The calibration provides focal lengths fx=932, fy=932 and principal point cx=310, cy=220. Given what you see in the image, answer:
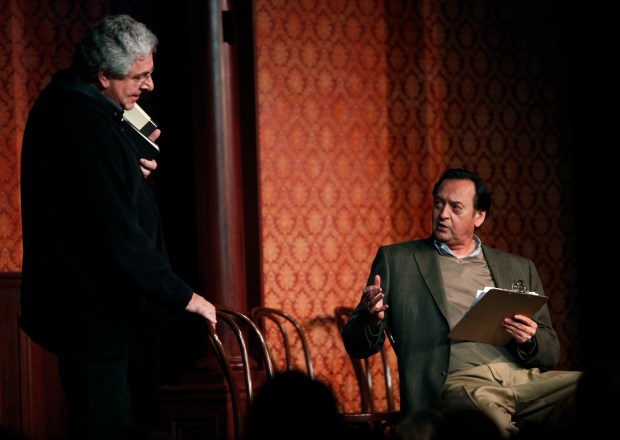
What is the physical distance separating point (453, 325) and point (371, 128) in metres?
1.84

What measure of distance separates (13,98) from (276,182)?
128 cm

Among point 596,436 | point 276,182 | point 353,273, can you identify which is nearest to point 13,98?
point 276,182

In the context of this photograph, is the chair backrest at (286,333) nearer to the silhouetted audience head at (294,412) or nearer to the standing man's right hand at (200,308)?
the standing man's right hand at (200,308)

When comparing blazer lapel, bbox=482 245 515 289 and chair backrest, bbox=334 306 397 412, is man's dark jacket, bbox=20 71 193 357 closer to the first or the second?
blazer lapel, bbox=482 245 515 289

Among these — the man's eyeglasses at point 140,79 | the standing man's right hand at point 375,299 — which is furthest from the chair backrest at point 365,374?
the man's eyeglasses at point 140,79

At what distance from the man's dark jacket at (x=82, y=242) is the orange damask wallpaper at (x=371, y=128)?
6.38 ft

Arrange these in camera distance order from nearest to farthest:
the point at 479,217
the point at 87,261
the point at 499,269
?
the point at 87,261
the point at 499,269
the point at 479,217

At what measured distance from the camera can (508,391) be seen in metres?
2.98

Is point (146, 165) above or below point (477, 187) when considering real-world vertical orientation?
above

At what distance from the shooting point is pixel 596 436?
4.72 ft

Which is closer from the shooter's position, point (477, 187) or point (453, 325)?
point (453, 325)

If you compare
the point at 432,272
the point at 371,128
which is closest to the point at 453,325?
the point at 432,272

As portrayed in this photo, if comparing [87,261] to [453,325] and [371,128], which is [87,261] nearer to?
[453,325]

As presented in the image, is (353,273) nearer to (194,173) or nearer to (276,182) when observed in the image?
(276,182)
